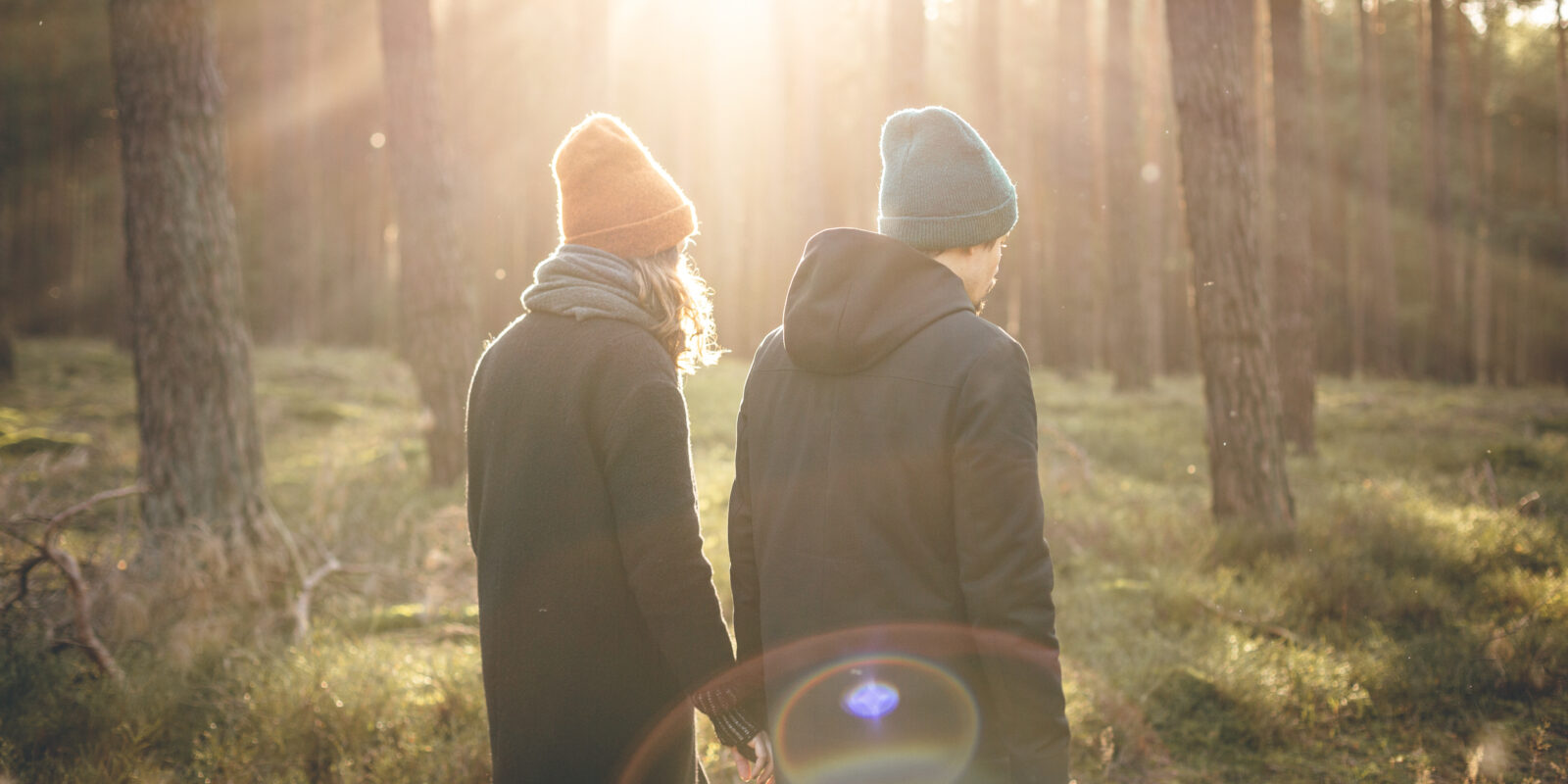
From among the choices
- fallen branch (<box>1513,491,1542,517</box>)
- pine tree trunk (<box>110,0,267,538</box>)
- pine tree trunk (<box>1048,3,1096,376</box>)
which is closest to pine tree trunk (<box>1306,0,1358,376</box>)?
pine tree trunk (<box>1048,3,1096,376</box>)

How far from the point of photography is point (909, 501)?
1.97m

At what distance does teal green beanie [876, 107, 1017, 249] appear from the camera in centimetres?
208

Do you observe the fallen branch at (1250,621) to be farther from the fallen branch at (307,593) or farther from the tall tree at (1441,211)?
the tall tree at (1441,211)

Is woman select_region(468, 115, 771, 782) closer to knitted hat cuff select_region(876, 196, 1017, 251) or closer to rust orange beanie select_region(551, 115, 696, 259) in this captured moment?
rust orange beanie select_region(551, 115, 696, 259)

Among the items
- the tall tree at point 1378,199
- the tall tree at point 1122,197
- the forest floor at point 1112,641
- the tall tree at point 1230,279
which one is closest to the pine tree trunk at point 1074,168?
the tall tree at point 1122,197

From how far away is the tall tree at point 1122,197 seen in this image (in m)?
16.2

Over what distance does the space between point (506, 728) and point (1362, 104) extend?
92.2 ft

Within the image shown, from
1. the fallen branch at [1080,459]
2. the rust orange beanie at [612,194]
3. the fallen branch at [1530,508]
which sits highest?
the rust orange beanie at [612,194]

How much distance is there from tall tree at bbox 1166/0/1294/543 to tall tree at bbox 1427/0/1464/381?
1842cm

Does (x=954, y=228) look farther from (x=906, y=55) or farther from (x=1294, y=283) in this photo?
(x=1294, y=283)

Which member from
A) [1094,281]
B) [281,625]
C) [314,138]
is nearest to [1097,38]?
[1094,281]

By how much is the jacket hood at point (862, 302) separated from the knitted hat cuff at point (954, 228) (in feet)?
0.13

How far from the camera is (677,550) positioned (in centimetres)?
217

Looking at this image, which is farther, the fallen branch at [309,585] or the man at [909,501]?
the fallen branch at [309,585]
